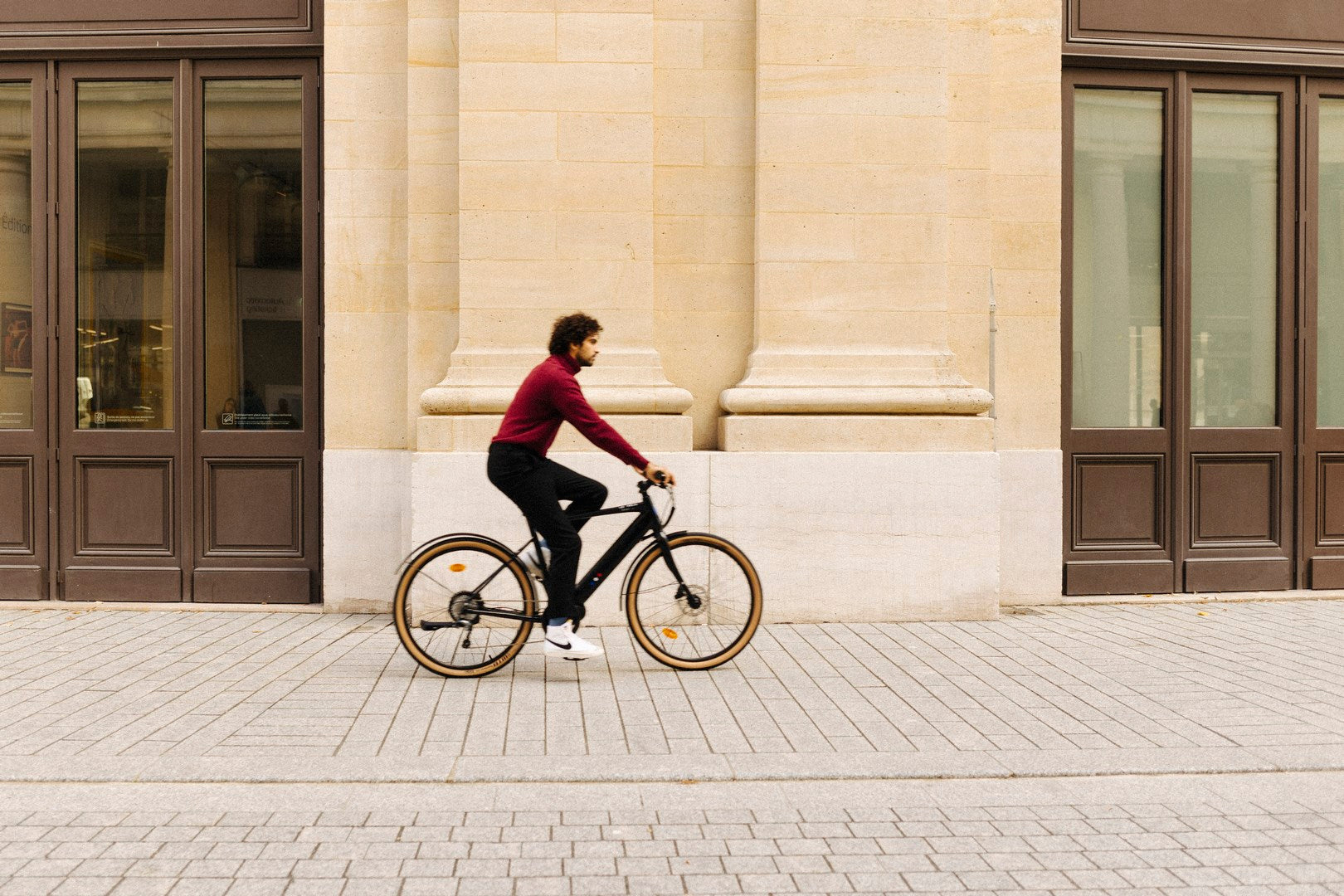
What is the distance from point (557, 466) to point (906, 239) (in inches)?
140

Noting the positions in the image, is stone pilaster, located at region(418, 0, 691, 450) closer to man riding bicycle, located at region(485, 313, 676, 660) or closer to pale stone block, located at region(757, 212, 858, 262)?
pale stone block, located at region(757, 212, 858, 262)

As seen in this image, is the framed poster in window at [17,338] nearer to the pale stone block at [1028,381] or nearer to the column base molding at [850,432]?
the column base molding at [850,432]

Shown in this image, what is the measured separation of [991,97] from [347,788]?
7022 mm

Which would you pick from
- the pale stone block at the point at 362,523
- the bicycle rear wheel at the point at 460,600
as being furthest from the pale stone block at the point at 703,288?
the bicycle rear wheel at the point at 460,600

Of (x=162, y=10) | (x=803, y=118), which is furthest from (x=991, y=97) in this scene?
(x=162, y=10)

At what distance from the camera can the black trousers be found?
21.2 ft

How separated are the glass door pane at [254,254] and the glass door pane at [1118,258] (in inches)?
241

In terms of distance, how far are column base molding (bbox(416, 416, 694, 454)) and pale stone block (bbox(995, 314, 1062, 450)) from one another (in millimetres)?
2544

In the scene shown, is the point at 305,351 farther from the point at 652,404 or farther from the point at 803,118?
the point at 803,118

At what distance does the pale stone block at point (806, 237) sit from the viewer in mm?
8656

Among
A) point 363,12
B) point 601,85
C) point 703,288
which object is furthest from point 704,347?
point 363,12

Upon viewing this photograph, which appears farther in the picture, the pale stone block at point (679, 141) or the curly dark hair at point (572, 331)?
the pale stone block at point (679, 141)

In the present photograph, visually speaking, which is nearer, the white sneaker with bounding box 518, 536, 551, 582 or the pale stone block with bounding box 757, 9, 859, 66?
the white sneaker with bounding box 518, 536, 551, 582

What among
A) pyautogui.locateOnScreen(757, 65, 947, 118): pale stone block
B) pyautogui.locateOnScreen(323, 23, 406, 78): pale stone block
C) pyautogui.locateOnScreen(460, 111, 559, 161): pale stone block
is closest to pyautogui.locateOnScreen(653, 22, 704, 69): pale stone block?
pyautogui.locateOnScreen(757, 65, 947, 118): pale stone block
